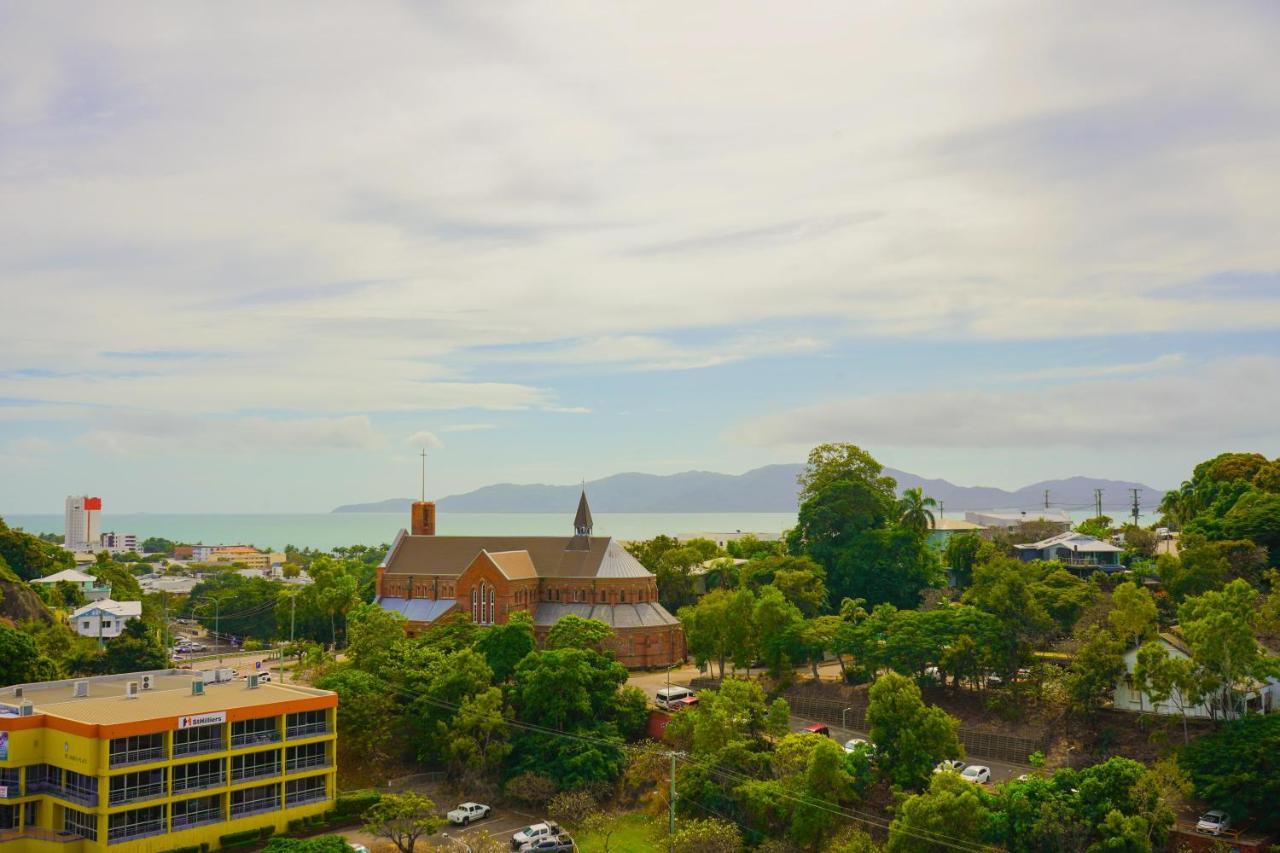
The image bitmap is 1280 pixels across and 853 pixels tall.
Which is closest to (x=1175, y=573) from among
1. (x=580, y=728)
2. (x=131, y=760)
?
(x=580, y=728)

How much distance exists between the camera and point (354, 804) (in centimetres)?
6378

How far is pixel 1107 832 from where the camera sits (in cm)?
5166

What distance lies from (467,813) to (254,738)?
1327 cm

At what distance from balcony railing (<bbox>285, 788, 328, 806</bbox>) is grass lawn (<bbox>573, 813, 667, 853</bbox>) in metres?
15.4

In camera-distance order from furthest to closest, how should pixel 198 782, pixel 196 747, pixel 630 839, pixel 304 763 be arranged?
pixel 304 763 → pixel 630 839 → pixel 196 747 → pixel 198 782

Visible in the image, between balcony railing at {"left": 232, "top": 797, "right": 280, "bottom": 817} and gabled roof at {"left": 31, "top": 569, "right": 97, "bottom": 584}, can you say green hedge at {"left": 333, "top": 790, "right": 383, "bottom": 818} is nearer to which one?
balcony railing at {"left": 232, "top": 797, "right": 280, "bottom": 817}

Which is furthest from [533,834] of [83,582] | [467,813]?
[83,582]

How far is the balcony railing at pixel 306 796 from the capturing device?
2445 inches

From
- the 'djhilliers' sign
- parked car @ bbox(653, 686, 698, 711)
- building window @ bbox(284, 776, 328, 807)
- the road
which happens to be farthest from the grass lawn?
the 'djhilliers' sign

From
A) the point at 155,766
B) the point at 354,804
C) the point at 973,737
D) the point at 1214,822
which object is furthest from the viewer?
the point at 973,737

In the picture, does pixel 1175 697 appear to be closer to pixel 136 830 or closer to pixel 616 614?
pixel 616 614

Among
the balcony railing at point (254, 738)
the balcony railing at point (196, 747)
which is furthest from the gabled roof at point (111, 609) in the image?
the balcony railing at point (196, 747)

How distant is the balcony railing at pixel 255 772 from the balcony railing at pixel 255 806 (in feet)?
4.38

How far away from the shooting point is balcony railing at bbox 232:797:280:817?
196ft
